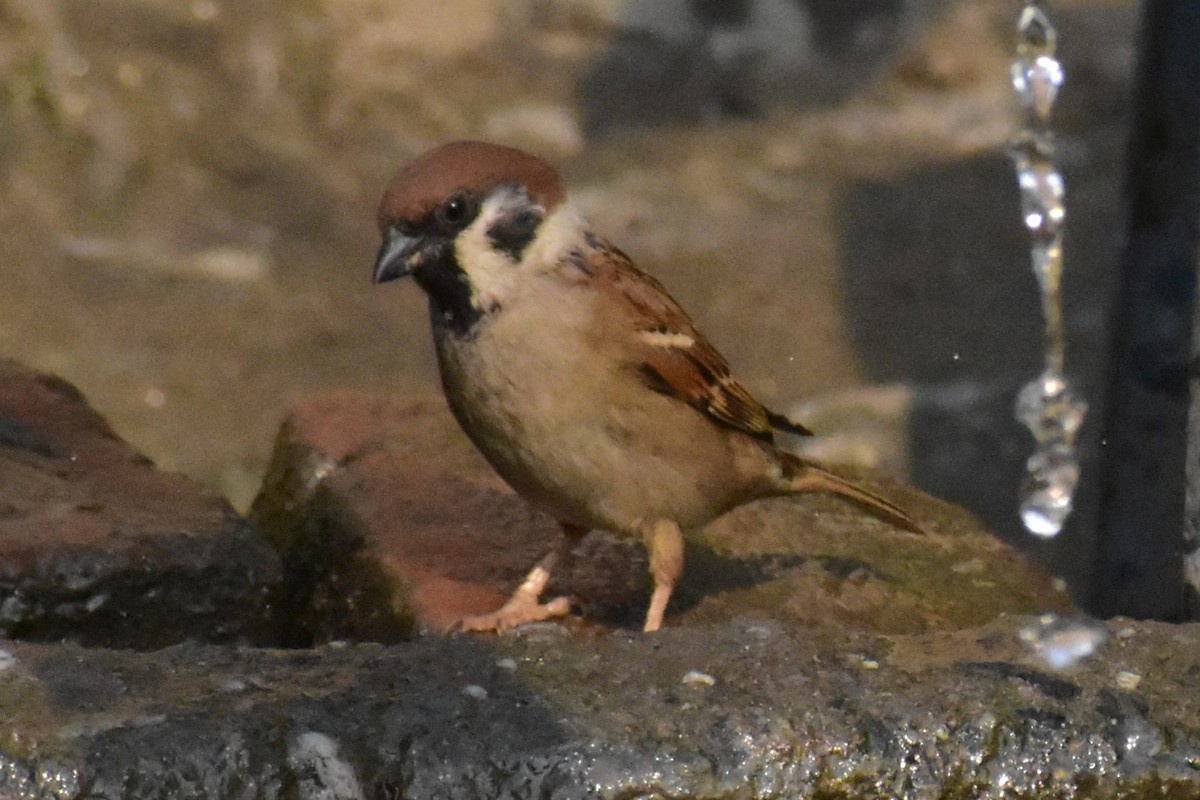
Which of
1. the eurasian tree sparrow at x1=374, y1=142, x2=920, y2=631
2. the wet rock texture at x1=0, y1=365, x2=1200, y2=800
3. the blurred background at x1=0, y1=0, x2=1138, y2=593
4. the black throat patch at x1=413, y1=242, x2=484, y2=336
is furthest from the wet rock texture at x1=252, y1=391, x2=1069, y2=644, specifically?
the blurred background at x1=0, y1=0, x2=1138, y2=593

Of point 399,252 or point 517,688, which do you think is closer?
point 517,688

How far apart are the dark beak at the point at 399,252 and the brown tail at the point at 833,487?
2.73 ft

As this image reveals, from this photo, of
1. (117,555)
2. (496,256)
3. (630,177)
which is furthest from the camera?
(630,177)

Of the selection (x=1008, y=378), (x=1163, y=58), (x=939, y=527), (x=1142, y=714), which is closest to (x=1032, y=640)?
(x=1142, y=714)

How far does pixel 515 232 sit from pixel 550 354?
0.65ft

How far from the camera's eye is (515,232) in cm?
271

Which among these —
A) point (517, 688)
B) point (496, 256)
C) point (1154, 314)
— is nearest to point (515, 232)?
point (496, 256)

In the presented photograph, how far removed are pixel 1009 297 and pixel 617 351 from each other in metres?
3.24

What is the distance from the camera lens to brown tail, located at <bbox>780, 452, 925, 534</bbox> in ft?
10.3

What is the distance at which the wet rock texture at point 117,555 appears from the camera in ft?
8.33

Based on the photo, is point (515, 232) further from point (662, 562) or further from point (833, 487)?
point (833, 487)

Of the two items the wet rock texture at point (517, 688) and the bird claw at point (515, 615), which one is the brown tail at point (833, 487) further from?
the bird claw at point (515, 615)

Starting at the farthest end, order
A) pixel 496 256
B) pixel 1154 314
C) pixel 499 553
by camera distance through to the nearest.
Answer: pixel 1154 314 → pixel 499 553 → pixel 496 256

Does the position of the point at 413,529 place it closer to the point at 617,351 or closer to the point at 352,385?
the point at 617,351
